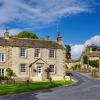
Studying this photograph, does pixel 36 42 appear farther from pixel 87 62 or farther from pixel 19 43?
pixel 87 62

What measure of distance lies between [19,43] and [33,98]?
1231 inches

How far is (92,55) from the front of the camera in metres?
110

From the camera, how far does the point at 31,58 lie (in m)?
63.1

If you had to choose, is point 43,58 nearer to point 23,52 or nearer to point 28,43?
point 28,43

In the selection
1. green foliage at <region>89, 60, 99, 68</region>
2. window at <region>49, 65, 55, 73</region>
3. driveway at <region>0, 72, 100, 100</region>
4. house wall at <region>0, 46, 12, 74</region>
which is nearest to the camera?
driveway at <region>0, 72, 100, 100</region>

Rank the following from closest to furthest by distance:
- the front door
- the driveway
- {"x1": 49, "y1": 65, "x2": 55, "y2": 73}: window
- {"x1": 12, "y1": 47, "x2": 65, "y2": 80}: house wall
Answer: the driveway < {"x1": 12, "y1": 47, "x2": 65, "y2": 80}: house wall < the front door < {"x1": 49, "y1": 65, "x2": 55, "y2": 73}: window

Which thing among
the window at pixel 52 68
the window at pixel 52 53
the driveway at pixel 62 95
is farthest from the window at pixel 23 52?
the driveway at pixel 62 95

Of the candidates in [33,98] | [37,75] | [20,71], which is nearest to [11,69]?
[20,71]

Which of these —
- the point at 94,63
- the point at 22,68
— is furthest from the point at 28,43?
the point at 94,63

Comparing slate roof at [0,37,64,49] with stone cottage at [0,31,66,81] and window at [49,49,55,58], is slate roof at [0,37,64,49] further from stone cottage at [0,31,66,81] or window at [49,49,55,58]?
window at [49,49,55,58]

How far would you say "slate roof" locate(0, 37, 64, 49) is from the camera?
202 ft

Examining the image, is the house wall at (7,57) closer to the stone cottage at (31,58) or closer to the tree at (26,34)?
the stone cottage at (31,58)

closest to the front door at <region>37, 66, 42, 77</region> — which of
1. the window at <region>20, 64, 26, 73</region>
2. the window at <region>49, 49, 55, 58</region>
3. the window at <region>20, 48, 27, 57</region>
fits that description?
the window at <region>20, 64, 26, 73</region>

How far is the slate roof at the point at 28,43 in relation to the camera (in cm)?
6147
